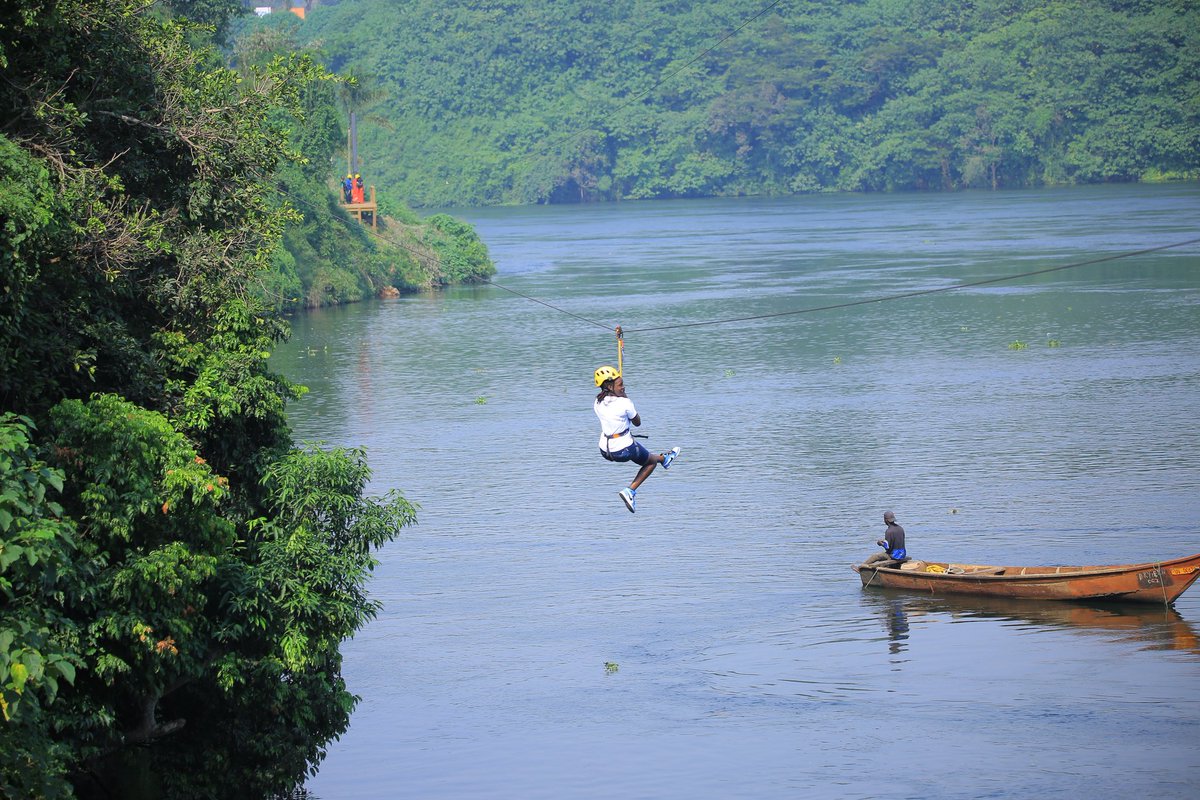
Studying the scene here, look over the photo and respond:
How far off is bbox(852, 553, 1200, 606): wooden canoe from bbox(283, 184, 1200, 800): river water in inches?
17.2

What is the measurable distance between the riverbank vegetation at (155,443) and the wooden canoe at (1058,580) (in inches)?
471

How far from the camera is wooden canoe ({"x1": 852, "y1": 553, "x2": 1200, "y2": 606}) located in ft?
88.7

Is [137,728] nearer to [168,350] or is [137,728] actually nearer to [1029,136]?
[168,350]

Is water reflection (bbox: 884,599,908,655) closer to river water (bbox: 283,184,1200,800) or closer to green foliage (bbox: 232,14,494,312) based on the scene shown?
river water (bbox: 283,184,1200,800)

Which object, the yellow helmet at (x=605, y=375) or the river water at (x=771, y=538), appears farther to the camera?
the river water at (x=771, y=538)

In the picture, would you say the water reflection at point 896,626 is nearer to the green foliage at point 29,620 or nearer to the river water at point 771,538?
the river water at point 771,538

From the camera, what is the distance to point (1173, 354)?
53.7 meters

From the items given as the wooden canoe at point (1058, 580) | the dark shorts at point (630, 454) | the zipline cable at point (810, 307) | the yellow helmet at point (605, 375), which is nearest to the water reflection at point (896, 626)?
the wooden canoe at point (1058, 580)

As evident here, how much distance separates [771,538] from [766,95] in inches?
5110

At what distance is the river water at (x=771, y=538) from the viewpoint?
22.6 m

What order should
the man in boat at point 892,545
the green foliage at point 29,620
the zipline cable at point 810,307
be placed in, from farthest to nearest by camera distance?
the zipline cable at point 810,307 → the man in boat at point 892,545 → the green foliage at point 29,620

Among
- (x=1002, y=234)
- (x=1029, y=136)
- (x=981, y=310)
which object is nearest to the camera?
(x=981, y=310)

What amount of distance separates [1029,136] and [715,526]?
390 feet

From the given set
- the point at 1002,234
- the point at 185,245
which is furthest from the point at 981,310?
the point at 185,245
